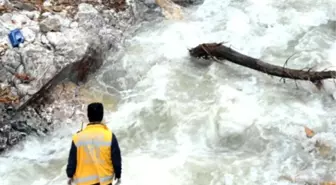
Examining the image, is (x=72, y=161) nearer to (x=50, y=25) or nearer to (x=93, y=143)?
(x=93, y=143)

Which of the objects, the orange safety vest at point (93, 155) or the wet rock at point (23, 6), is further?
the wet rock at point (23, 6)

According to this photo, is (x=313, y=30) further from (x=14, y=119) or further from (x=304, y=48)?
(x=14, y=119)

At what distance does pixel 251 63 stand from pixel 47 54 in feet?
10.2

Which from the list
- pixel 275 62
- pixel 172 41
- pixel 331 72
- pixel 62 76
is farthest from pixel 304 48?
pixel 62 76

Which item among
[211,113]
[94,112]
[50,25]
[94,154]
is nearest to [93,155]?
[94,154]

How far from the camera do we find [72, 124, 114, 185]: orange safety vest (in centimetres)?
452

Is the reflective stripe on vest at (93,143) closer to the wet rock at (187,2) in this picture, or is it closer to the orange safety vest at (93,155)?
the orange safety vest at (93,155)

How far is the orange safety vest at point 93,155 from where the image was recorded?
452 centimetres

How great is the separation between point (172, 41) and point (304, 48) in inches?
89.1

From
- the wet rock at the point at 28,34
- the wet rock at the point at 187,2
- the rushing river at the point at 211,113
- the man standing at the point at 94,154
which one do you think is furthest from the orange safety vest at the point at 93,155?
the wet rock at the point at 187,2

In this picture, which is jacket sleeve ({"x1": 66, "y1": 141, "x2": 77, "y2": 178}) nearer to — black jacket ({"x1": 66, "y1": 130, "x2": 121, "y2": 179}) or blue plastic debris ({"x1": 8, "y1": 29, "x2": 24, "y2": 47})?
black jacket ({"x1": 66, "y1": 130, "x2": 121, "y2": 179})

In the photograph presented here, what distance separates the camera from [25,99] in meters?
6.96

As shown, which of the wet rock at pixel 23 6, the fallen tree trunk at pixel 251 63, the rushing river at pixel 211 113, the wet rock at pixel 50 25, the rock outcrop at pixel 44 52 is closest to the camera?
the rushing river at pixel 211 113

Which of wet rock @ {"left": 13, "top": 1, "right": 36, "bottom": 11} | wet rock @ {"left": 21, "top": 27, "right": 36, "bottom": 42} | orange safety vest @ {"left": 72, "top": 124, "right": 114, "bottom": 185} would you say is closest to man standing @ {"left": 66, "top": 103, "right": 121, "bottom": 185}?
orange safety vest @ {"left": 72, "top": 124, "right": 114, "bottom": 185}
